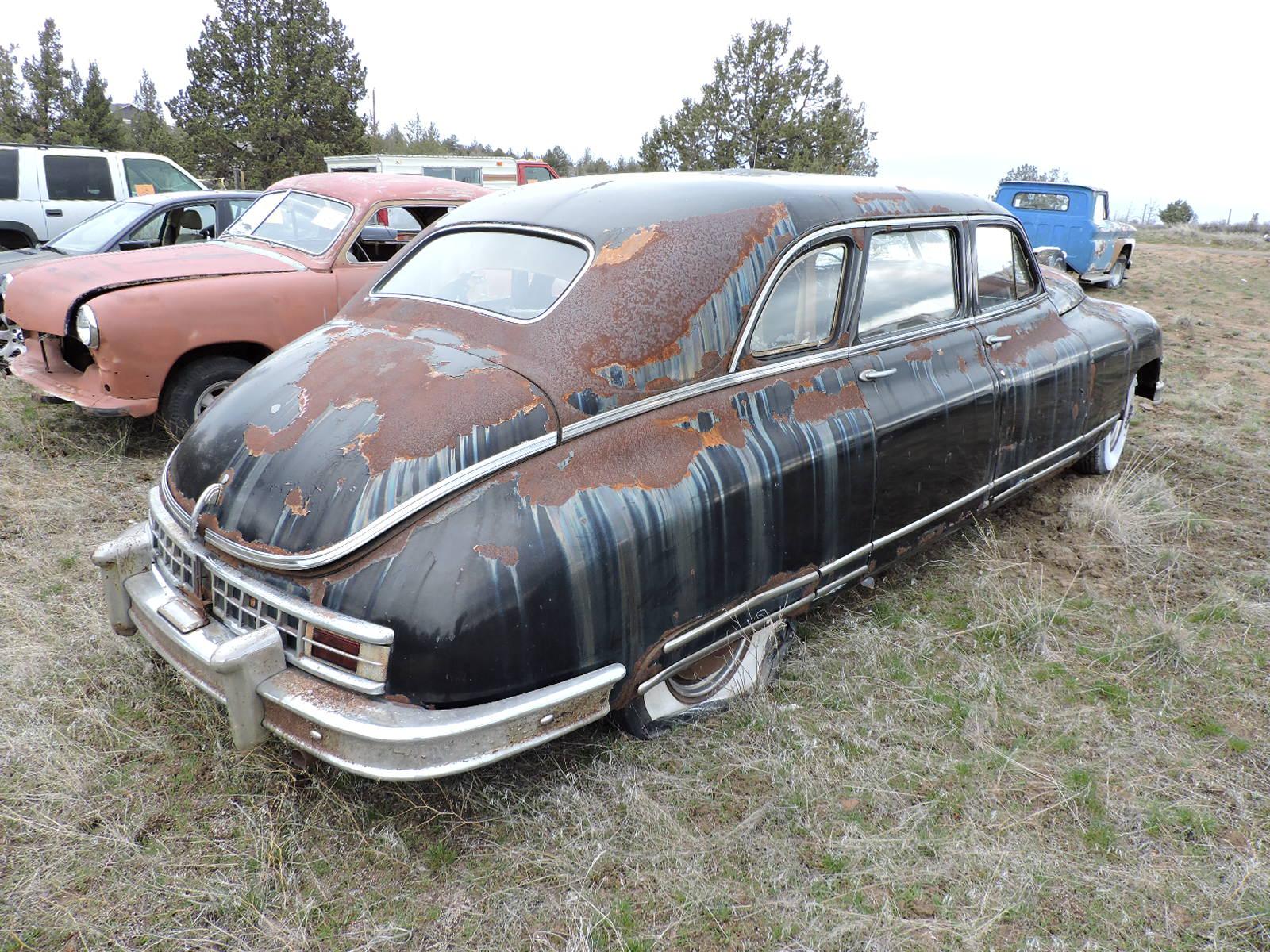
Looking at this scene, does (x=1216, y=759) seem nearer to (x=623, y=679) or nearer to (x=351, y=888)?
(x=623, y=679)

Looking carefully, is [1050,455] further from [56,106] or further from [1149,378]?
[56,106]

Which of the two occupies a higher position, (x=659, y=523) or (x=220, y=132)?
(x=220, y=132)

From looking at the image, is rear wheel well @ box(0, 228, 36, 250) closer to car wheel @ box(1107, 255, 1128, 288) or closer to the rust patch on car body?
the rust patch on car body

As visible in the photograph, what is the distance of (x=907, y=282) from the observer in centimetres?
328

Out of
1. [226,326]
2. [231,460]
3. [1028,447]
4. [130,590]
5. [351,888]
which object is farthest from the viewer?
[226,326]

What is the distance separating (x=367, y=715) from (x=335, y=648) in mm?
181

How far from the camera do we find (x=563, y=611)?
2064 millimetres

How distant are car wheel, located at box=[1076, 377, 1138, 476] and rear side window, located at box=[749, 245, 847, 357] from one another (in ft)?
8.60

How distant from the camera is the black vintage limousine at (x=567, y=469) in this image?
2.00 m

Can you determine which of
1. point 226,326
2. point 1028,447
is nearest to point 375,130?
point 226,326

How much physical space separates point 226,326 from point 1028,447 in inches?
172

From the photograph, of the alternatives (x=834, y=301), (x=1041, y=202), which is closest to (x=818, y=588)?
(x=834, y=301)

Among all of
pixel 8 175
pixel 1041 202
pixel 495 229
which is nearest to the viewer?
pixel 495 229

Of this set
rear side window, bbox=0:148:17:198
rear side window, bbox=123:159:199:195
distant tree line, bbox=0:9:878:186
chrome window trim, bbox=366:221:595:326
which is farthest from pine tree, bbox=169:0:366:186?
chrome window trim, bbox=366:221:595:326
